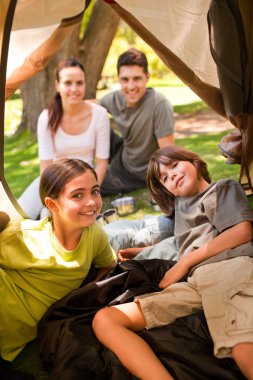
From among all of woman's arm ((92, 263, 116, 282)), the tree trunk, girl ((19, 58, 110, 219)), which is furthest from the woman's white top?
the tree trunk

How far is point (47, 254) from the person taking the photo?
192cm

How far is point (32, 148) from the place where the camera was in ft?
17.8

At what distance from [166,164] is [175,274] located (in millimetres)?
496

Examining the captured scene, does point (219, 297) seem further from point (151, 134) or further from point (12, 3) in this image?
point (151, 134)

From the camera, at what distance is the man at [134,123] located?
3.24 meters

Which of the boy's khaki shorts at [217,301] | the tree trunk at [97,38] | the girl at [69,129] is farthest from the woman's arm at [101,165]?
the tree trunk at [97,38]

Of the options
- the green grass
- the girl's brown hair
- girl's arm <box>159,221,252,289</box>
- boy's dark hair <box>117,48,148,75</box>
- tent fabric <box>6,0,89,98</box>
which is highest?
tent fabric <box>6,0,89,98</box>

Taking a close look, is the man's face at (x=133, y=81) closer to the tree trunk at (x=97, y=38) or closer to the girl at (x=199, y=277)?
the girl at (x=199, y=277)

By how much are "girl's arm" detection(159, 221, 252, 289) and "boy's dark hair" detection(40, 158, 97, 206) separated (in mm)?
533

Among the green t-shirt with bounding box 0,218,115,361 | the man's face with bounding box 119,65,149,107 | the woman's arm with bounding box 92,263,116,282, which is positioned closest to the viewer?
the green t-shirt with bounding box 0,218,115,361

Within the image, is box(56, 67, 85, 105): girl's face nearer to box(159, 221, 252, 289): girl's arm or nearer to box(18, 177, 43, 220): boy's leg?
box(18, 177, 43, 220): boy's leg

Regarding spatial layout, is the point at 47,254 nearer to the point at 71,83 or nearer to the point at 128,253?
the point at 128,253

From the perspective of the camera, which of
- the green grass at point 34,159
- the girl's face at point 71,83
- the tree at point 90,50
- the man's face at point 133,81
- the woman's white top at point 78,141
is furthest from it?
the tree at point 90,50

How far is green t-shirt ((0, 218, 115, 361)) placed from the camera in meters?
1.87
